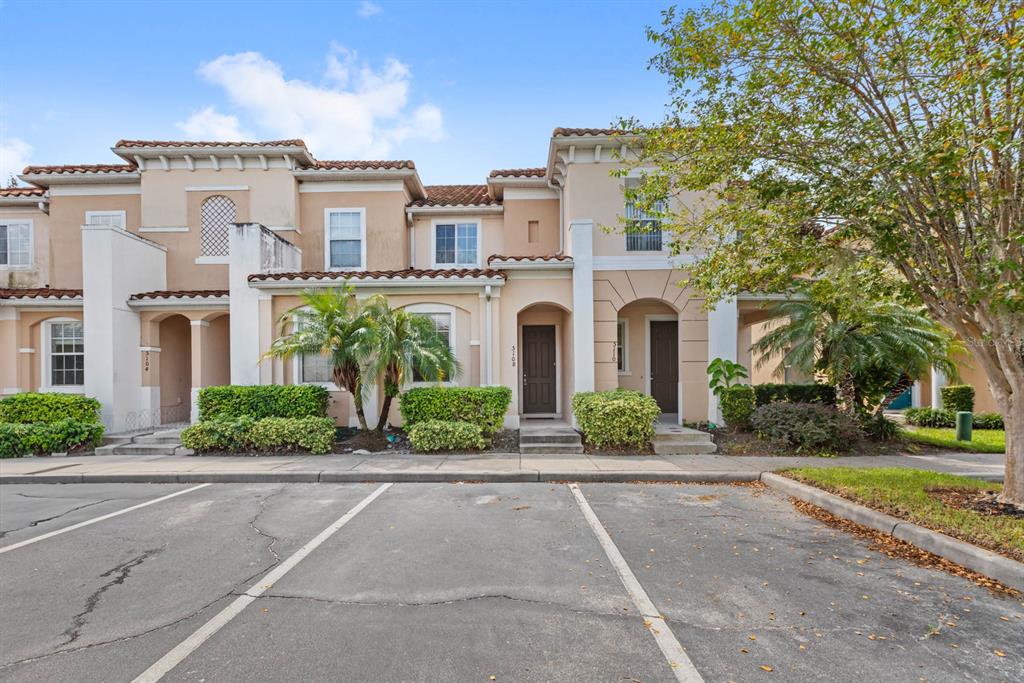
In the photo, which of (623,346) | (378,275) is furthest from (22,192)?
(623,346)

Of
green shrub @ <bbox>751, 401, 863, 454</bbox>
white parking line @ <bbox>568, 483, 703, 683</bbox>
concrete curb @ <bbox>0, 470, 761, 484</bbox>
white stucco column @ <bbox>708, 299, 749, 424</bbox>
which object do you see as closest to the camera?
white parking line @ <bbox>568, 483, 703, 683</bbox>

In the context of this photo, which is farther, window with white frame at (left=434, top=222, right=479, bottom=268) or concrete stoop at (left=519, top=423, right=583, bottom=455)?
window with white frame at (left=434, top=222, right=479, bottom=268)

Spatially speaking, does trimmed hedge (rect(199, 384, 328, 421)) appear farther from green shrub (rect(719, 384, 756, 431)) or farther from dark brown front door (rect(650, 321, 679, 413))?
green shrub (rect(719, 384, 756, 431))

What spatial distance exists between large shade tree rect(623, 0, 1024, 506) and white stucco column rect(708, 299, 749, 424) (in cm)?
493

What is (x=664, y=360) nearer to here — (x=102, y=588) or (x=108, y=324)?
(x=102, y=588)

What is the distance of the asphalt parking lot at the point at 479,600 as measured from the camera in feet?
10.1

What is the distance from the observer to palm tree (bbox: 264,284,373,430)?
1020 cm

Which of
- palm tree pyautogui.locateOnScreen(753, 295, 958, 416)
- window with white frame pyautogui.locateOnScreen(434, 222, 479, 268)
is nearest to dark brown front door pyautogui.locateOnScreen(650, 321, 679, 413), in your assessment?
palm tree pyautogui.locateOnScreen(753, 295, 958, 416)

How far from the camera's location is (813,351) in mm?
10602

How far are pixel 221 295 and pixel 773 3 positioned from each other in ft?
41.8

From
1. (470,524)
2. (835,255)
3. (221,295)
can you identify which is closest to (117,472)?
(221,295)

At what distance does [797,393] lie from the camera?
12008 millimetres

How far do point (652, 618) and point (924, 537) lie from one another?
3.52m

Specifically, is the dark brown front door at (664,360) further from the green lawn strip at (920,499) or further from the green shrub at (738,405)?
the green lawn strip at (920,499)
